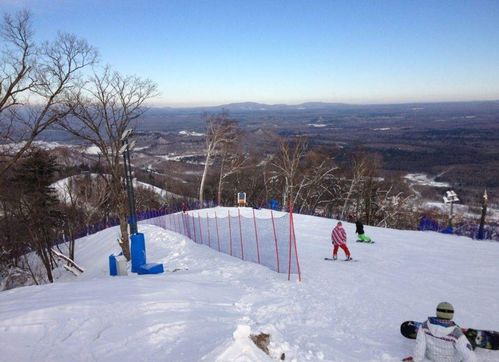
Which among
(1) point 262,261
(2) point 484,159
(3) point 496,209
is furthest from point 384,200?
(2) point 484,159

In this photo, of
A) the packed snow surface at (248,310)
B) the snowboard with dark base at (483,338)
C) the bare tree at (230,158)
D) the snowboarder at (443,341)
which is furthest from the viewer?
the bare tree at (230,158)

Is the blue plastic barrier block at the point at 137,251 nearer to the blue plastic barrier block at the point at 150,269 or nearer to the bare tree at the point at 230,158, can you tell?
the blue plastic barrier block at the point at 150,269

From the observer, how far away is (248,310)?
8453 millimetres

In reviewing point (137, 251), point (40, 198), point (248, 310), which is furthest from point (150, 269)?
point (40, 198)

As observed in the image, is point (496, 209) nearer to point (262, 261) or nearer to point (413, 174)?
point (413, 174)

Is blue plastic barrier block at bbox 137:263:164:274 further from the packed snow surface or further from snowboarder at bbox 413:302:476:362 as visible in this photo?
snowboarder at bbox 413:302:476:362

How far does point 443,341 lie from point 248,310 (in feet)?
13.2

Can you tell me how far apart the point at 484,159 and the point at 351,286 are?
121 m

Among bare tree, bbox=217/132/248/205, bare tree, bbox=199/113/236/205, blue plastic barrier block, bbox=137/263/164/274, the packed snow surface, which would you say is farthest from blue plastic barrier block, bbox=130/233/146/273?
bare tree, bbox=217/132/248/205

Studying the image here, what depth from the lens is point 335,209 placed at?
50500 millimetres

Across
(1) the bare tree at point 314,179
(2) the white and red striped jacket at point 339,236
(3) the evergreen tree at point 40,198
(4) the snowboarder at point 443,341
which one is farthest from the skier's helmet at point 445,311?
(1) the bare tree at point 314,179

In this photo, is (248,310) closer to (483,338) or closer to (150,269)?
(483,338)

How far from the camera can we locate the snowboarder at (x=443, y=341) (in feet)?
18.1

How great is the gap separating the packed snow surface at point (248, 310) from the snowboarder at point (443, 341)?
0.72 m
